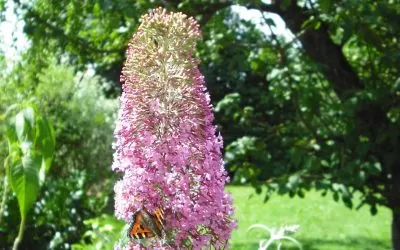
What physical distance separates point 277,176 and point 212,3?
1.21m

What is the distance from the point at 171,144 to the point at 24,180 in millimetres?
1059

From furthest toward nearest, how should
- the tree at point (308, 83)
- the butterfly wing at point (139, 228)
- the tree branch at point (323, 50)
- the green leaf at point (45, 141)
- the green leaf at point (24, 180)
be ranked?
1. the tree branch at point (323, 50)
2. the tree at point (308, 83)
3. the green leaf at point (45, 141)
4. the green leaf at point (24, 180)
5. the butterfly wing at point (139, 228)

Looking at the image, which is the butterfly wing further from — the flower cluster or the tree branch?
the tree branch

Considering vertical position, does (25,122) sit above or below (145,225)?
above

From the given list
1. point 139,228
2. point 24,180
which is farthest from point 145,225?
point 24,180

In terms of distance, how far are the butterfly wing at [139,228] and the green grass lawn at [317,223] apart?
20.5ft

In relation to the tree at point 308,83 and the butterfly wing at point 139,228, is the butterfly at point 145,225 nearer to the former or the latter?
the butterfly wing at point 139,228

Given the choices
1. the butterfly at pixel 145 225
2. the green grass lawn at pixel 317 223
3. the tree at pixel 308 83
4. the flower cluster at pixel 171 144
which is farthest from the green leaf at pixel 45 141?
the green grass lawn at pixel 317 223

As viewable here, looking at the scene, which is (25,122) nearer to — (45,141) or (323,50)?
(45,141)

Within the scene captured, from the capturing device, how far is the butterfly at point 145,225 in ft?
4.68

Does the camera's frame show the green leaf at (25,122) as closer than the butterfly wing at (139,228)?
No

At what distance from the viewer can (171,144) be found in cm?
153

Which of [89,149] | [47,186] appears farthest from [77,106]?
[47,186]

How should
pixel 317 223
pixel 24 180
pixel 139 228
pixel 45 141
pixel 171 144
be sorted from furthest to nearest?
1. pixel 317 223
2. pixel 45 141
3. pixel 24 180
4. pixel 171 144
5. pixel 139 228
